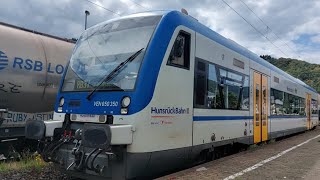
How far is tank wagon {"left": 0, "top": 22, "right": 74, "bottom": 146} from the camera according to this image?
839 cm

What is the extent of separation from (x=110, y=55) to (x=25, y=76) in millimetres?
2780

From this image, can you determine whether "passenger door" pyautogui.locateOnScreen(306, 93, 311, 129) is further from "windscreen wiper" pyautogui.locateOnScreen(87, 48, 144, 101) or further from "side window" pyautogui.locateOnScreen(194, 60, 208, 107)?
"windscreen wiper" pyautogui.locateOnScreen(87, 48, 144, 101)

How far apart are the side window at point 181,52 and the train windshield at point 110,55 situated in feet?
1.85

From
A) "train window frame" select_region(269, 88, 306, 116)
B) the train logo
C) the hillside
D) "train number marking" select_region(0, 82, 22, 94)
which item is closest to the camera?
the train logo

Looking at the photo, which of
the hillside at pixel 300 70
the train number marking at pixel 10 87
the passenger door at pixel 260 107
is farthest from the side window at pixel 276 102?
the hillside at pixel 300 70

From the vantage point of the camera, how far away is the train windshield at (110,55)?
6.63m

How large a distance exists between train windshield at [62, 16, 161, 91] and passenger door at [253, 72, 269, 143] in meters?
6.17

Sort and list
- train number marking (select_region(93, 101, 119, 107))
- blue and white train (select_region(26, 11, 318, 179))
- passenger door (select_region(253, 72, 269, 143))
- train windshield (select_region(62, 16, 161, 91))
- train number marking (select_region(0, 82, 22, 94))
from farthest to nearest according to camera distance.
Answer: passenger door (select_region(253, 72, 269, 143)) < train number marking (select_region(0, 82, 22, 94)) < train windshield (select_region(62, 16, 161, 91)) < train number marking (select_region(93, 101, 119, 107)) < blue and white train (select_region(26, 11, 318, 179))

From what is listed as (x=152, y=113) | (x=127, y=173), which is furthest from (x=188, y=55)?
(x=127, y=173)

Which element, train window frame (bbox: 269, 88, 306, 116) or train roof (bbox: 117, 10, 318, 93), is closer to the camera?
train roof (bbox: 117, 10, 318, 93)

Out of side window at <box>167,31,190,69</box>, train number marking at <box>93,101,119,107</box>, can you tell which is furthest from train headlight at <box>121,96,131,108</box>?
side window at <box>167,31,190,69</box>

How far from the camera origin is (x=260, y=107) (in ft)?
42.4

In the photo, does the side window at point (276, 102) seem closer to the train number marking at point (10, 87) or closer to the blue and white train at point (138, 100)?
the blue and white train at point (138, 100)

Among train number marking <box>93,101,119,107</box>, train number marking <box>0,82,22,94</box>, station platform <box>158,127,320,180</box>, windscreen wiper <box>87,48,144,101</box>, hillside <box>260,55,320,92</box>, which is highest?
hillside <box>260,55,320,92</box>
